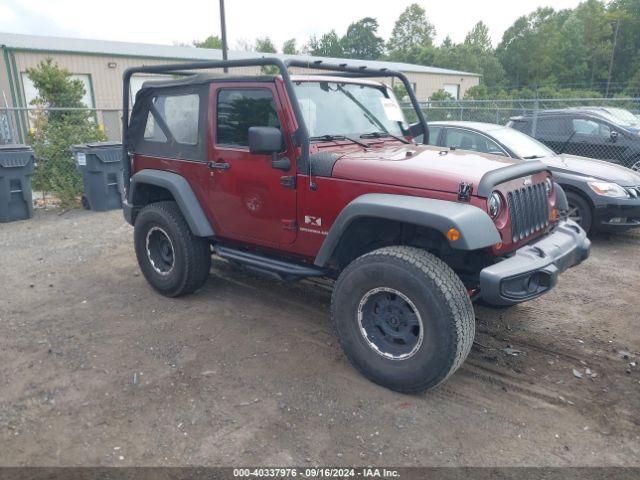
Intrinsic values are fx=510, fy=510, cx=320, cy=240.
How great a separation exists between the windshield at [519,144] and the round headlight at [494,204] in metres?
3.95

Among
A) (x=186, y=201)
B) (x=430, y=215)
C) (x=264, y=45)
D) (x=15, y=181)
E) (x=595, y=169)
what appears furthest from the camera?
(x=264, y=45)

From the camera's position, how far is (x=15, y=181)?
8438 mm

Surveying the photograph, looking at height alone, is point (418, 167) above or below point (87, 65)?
below

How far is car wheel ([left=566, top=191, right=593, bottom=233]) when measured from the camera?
670 cm

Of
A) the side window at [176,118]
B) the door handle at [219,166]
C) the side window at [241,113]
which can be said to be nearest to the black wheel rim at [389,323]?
the side window at [241,113]

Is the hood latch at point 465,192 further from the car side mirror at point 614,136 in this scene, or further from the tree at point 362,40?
the tree at point 362,40

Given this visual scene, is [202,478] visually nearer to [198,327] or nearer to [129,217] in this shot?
[198,327]

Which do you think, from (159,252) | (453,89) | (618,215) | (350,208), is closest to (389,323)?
(350,208)

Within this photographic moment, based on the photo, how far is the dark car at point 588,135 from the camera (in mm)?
9953

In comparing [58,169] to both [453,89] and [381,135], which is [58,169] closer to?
[381,135]

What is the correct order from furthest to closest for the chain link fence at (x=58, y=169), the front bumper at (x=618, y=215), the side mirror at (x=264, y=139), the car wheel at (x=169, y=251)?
1. the chain link fence at (x=58, y=169)
2. the front bumper at (x=618, y=215)
3. the car wheel at (x=169, y=251)
4. the side mirror at (x=264, y=139)

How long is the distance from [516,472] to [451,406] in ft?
2.10

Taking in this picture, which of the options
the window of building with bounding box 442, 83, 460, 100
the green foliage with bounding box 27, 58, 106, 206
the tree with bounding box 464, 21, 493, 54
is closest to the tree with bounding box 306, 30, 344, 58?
the tree with bounding box 464, 21, 493, 54

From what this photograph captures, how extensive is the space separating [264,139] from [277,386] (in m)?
1.72
